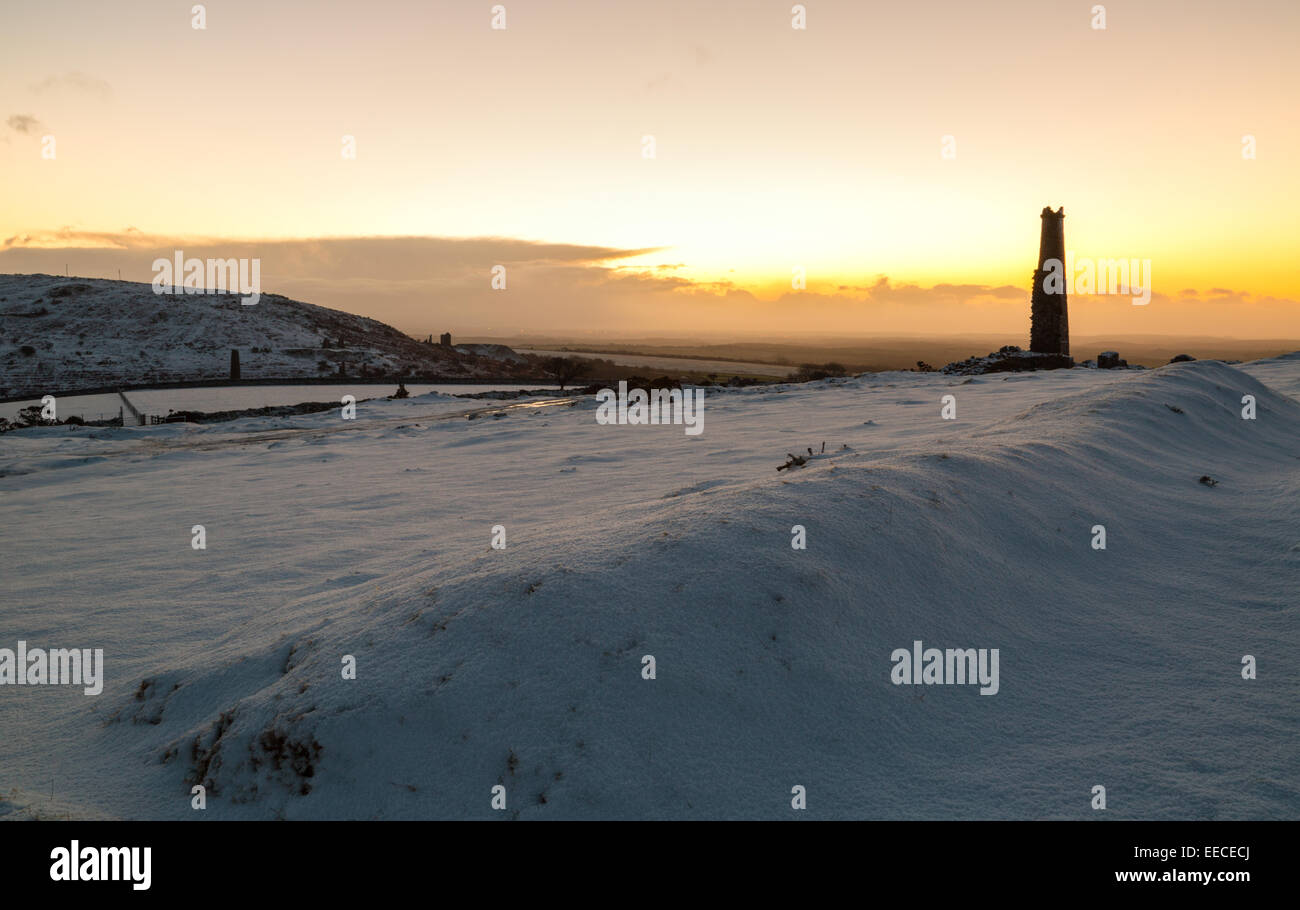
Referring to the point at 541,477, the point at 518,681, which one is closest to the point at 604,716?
the point at 518,681

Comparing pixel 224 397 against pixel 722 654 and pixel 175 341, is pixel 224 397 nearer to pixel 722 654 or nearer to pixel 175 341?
pixel 175 341

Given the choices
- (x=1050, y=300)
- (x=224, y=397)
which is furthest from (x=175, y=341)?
(x=1050, y=300)

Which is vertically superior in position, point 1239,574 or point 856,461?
point 856,461

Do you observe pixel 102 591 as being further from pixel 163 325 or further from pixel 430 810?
pixel 163 325

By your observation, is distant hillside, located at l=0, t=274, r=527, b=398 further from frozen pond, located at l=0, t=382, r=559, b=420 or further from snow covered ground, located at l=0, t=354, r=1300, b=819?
snow covered ground, located at l=0, t=354, r=1300, b=819

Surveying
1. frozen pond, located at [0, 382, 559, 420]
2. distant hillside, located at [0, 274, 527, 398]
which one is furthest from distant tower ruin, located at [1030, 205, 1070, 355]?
distant hillside, located at [0, 274, 527, 398]

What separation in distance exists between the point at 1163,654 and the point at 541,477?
8.29 metres

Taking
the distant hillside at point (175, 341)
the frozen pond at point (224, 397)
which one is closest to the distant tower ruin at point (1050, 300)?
the frozen pond at point (224, 397)

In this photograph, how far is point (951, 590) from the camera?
16.2 ft

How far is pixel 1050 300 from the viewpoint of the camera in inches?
1025

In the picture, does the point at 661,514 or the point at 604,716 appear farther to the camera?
the point at 661,514

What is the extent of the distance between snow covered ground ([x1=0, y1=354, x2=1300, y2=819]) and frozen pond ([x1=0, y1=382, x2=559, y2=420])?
1982cm

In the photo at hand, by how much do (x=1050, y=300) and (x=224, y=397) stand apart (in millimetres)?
30585

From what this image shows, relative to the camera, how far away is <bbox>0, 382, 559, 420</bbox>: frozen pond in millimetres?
24984
